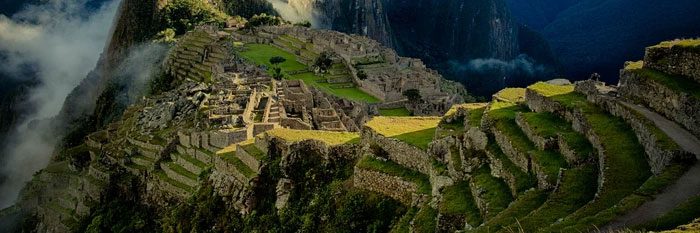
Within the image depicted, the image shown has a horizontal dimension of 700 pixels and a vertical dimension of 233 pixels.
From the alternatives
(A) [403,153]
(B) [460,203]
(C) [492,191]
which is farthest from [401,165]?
(C) [492,191]

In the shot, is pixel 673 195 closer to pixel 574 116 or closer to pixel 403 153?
pixel 574 116

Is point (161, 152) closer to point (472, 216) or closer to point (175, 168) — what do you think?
point (175, 168)

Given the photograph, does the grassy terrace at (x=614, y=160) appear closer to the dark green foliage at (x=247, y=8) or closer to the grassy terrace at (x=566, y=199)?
the grassy terrace at (x=566, y=199)

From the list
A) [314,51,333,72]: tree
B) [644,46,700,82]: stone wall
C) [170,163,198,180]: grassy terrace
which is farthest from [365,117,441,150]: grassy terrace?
[314,51,333,72]: tree

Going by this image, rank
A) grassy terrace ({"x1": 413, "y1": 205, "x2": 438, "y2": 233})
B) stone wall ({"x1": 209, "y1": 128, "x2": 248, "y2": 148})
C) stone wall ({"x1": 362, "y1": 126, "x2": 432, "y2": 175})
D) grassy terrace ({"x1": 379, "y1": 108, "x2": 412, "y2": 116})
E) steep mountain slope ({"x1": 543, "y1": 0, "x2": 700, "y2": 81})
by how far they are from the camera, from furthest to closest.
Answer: steep mountain slope ({"x1": 543, "y1": 0, "x2": 700, "y2": 81}) → grassy terrace ({"x1": 379, "y1": 108, "x2": 412, "y2": 116}) → stone wall ({"x1": 209, "y1": 128, "x2": 248, "y2": 148}) → stone wall ({"x1": 362, "y1": 126, "x2": 432, "y2": 175}) → grassy terrace ({"x1": 413, "y1": 205, "x2": 438, "y2": 233})

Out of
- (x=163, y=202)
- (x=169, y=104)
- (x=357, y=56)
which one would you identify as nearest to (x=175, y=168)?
(x=163, y=202)

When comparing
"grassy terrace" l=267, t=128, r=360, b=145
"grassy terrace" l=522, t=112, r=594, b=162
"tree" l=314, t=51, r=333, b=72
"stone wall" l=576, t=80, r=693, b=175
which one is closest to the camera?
"stone wall" l=576, t=80, r=693, b=175

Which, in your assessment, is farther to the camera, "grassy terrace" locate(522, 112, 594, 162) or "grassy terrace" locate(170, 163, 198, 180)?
"grassy terrace" locate(170, 163, 198, 180)

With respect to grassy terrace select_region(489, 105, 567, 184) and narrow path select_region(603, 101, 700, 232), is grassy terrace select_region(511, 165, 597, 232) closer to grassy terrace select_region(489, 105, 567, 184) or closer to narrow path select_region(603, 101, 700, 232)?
grassy terrace select_region(489, 105, 567, 184)
